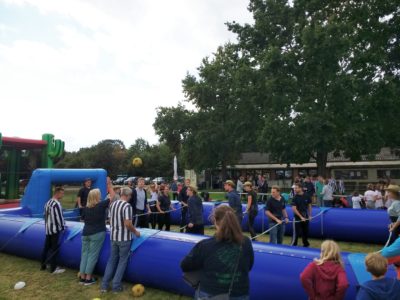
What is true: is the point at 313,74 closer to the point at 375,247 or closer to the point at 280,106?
the point at 280,106

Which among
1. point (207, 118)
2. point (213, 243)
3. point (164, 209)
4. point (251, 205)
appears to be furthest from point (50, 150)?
point (207, 118)

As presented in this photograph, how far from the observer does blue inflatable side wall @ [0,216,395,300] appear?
4500 millimetres

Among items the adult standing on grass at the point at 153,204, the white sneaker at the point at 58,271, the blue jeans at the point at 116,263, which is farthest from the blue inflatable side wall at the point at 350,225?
the blue jeans at the point at 116,263

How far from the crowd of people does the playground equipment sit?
6281mm

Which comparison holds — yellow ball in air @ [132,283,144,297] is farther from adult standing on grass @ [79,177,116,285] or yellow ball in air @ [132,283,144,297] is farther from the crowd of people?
adult standing on grass @ [79,177,116,285]

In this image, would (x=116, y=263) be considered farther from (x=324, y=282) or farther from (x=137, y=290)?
(x=324, y=282)

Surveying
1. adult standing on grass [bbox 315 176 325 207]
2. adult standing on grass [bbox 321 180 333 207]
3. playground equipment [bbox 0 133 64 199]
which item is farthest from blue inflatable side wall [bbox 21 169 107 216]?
adult standing on grass [bbox 315 176 325 207]

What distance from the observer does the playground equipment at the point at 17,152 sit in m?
14.1

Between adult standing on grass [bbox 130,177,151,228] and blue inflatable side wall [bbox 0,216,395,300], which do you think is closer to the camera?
blue inflatable side wall [bbox 0,216,395,300]

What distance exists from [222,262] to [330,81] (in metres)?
16.6

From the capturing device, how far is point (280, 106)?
18969mm

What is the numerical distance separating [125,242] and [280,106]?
14990 millimetres

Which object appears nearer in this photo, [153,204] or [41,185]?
[41,185]

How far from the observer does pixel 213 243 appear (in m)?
2.90
